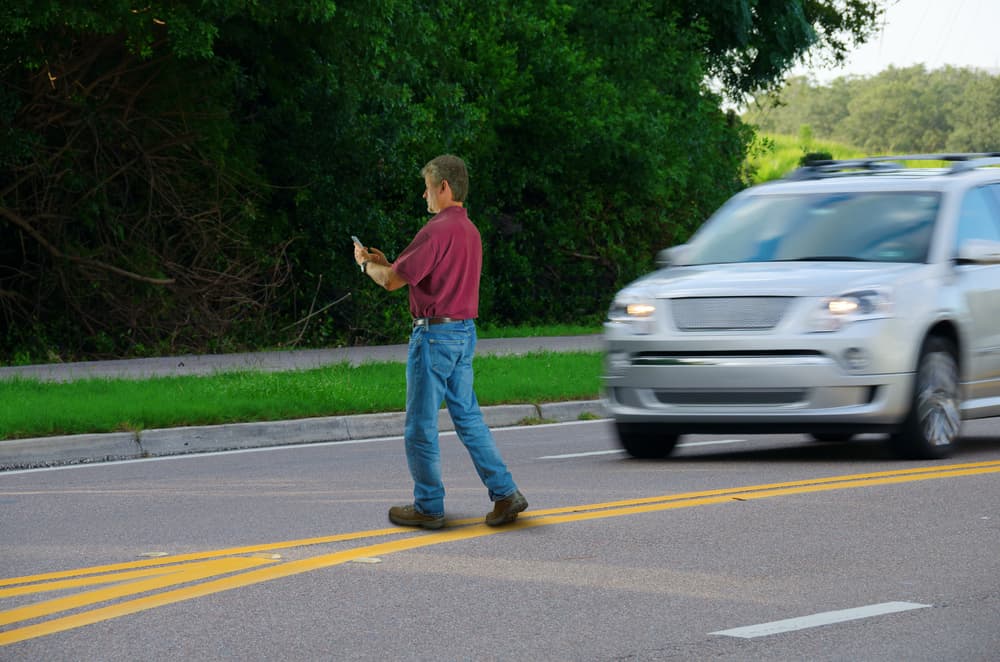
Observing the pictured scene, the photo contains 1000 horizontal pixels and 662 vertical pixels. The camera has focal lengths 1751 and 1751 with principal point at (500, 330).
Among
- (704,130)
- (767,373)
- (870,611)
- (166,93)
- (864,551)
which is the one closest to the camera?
A: (870,611)

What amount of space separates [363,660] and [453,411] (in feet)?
10.1

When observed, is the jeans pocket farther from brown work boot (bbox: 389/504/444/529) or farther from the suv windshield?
the suv windshield

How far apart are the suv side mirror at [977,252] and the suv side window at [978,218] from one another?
97 mm

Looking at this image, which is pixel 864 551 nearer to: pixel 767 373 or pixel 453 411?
pixel 453 411

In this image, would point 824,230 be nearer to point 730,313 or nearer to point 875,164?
point 730,313

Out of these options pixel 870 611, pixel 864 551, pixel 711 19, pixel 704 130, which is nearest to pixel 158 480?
pixel 864 551

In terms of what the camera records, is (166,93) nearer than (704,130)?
Yes

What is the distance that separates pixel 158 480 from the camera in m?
11.3

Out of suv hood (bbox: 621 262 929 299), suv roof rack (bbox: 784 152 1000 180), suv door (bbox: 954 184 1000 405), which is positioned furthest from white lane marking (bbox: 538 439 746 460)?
suv roof rack (bbox: 784 152 1000 180)

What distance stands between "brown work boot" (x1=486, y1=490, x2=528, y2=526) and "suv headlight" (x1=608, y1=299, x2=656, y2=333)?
2.87 metres

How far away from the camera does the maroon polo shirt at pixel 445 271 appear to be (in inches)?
343

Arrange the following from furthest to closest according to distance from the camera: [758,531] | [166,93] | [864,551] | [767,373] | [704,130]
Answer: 1. [704,130]
2. [166,93]
3. [767,373]
4. [758,531]
5. [864,551]

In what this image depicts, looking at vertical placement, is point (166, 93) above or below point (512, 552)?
above

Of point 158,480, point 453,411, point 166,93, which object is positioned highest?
point 166,93
